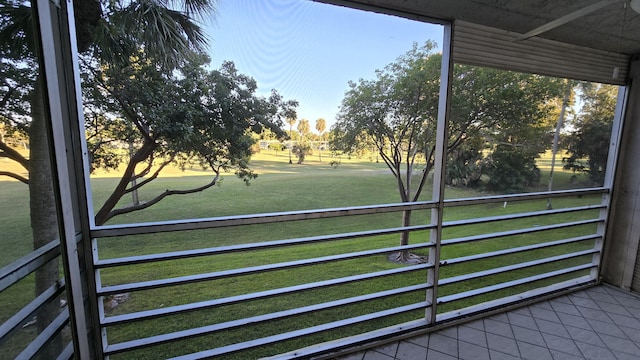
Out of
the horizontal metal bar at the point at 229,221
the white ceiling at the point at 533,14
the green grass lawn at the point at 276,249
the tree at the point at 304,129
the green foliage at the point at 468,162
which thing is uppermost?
the white ceiling at the point at 533,14

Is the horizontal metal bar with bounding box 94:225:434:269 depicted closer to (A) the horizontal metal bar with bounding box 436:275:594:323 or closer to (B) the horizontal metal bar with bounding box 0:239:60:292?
(B) the horizontal metal bar with bounding box 0:239:60:292

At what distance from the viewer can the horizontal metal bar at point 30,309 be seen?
2.97ft

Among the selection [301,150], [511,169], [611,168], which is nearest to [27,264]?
[301,150]

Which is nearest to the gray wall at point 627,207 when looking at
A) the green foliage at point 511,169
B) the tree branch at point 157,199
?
the green foliage at point 511,169

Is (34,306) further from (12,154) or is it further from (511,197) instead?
Result: (511,197)

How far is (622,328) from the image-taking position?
6.99 feet

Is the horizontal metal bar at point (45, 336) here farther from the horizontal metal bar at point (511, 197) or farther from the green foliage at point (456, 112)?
the green foliage at point (456, 112)

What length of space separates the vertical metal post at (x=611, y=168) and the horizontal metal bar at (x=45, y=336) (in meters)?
4.31

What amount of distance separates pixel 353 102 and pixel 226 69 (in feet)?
6.35

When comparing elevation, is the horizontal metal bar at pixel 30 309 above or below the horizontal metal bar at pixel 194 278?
above

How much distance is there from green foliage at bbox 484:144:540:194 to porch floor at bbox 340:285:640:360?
1.96 meters

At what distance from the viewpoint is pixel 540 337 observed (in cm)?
201

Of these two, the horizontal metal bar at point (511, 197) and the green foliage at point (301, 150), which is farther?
the green foliage at point (301, 150)

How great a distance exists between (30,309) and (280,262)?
172cm
